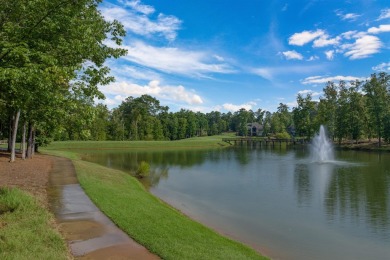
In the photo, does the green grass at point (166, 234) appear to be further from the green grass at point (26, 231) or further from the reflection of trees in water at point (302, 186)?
the reflection of trees in water at point (302, 186)

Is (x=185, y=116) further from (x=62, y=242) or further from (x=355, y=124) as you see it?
(x=62, y=242)

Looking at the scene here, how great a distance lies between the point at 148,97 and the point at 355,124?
63895 millimetres

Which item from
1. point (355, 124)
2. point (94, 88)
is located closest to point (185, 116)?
point (355, 124)

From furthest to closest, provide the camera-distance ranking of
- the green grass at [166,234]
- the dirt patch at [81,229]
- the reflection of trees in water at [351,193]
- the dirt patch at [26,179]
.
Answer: the reflection of trees in water at [351,193], the dirt patch at [26,179], the dirt patch at [81,229], the green grass at [166,234]

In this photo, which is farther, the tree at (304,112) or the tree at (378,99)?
the tree at (304,112)

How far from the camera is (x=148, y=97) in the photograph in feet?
363

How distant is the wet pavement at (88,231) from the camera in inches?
345

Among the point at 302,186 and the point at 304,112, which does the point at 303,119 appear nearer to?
the point at 304,112

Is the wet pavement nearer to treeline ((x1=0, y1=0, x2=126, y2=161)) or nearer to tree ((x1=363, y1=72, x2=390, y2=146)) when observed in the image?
treeline ((x1=0, y1=0, x2=126, y2=161))

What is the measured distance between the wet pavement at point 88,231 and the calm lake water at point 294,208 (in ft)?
17.9

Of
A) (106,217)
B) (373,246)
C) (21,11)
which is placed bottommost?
(373,246)

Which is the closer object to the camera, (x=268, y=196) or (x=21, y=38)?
(x=21, y=38)

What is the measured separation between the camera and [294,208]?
18922 millimetres

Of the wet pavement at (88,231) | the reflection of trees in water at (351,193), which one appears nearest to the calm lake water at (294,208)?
the reflection of trees in water at (351,193)
